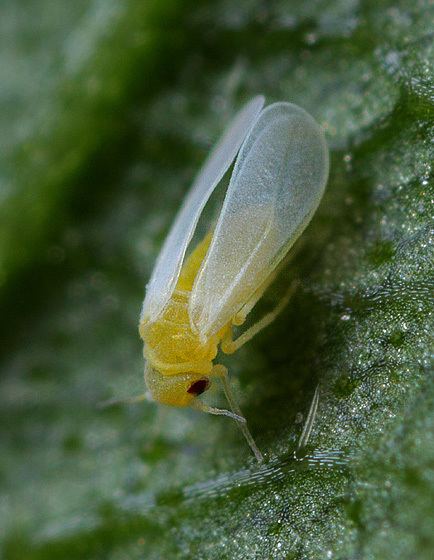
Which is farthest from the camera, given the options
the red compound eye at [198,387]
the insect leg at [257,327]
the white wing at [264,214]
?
the insect leg at [257,327]

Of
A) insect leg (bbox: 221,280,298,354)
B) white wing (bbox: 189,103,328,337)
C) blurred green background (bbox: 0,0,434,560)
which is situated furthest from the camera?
insect leg (bbox: 221,280,298,354)

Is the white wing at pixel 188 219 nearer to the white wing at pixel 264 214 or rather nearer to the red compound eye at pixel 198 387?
the white wing at pixel 264 214

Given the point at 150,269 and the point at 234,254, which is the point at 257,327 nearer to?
the point at 234,254

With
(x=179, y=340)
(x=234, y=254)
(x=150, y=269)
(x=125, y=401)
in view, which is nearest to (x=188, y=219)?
(x=234, y=254)

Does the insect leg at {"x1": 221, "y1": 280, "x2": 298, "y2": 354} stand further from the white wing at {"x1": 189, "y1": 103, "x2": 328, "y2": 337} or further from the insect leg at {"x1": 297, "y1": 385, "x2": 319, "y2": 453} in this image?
the insect leg at {"x1": 297, "y1": 385, "x2": 319, "y2": 453}

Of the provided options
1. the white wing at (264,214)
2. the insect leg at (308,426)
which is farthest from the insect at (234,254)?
the insect leg at (308,426)

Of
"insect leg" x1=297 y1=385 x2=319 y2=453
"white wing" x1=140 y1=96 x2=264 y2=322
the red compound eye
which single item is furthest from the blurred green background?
"white wing" x1=140 y1=96 x2=264 y2=322

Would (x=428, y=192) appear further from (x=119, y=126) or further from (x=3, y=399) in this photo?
(x=3, y=399)
